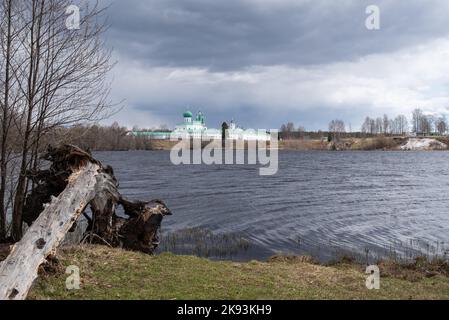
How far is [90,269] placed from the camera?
9719mm

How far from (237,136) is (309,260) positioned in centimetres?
14262

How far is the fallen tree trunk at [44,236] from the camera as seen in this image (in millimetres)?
7508

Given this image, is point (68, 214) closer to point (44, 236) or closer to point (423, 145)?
point (44, 236)

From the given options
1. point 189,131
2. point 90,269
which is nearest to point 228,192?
point 90,269

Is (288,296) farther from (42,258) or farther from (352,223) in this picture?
(352,223)

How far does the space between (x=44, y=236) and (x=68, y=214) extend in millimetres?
889

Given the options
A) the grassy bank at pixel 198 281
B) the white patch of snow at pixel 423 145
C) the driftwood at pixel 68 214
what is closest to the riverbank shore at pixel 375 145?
the white patch of snow at pixel 423 145

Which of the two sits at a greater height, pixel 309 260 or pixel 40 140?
pixel 40 140

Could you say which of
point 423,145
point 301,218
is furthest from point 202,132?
point 301,218

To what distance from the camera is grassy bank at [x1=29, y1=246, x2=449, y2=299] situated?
27.9 ft

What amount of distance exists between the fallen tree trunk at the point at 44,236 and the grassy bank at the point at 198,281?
478 mm

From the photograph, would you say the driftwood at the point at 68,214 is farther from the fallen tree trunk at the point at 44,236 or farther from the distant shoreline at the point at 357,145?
the distant shoreline at the point at 357,145

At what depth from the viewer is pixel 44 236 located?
29.1 ft

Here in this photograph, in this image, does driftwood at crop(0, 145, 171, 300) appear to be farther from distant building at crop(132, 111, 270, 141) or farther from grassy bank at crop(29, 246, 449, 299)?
distant building at crop(132, 111, 270, 141)
